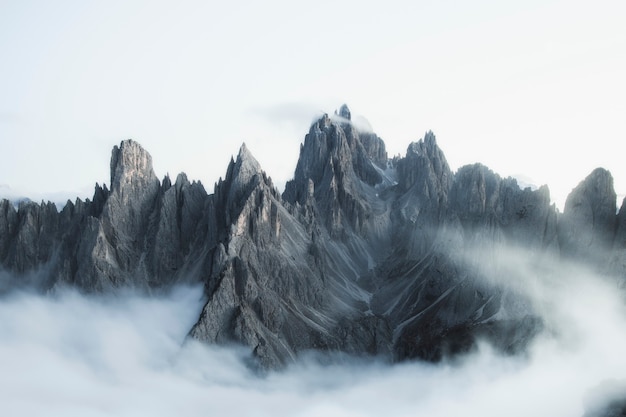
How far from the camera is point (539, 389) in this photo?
18188 cm

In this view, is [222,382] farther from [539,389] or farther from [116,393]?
[539,389]

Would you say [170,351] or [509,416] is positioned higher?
[170,351]

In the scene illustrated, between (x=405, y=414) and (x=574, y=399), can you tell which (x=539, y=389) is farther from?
(x=405, y=414)

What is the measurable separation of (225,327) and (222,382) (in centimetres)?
1438

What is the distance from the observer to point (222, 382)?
630 feet

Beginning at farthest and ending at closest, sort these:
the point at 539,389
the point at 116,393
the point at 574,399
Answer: the point at 116,393, the point at 539,389, the point at 574,399

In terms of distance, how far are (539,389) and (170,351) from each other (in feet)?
300

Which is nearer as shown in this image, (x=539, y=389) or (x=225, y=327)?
(x=539, y=389)

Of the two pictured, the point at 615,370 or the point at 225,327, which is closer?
the point at 615,370

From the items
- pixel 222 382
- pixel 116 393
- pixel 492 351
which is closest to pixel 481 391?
pixel 492 351

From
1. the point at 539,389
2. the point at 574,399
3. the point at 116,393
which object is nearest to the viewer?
the point at 574,399

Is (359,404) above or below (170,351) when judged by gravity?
below

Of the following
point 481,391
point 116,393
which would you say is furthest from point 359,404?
point 116,393

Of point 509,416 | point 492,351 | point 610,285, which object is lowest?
point 509,416
